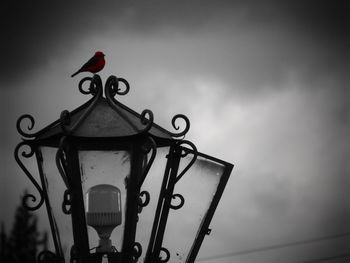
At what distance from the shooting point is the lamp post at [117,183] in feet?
11.7

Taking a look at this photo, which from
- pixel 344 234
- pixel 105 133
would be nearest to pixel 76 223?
pixel 105 133

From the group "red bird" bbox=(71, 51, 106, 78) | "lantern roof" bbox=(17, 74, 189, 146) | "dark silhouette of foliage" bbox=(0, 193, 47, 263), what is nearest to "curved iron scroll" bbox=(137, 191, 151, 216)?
"lantern roof" bbox=(17, 74, 189, 146)

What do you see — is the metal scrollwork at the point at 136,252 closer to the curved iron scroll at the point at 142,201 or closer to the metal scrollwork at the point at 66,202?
the curved iron scroll at the point at 142,201

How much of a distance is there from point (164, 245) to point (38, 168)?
0.88m

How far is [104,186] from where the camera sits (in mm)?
3559

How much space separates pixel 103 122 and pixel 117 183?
14.4 inches

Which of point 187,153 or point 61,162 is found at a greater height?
point 187,153

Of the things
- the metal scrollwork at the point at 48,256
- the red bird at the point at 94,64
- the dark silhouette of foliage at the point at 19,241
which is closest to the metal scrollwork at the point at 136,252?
the metal scrollwork at the point at 48,256

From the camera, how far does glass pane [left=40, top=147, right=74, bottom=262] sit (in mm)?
3723

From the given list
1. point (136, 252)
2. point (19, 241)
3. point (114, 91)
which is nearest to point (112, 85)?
point (114, 91)

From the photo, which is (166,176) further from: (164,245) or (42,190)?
(42,190)

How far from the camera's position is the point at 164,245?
12.6 feet

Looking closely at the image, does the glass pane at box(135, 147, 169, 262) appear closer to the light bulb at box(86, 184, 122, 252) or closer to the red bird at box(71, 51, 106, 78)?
the light bulb at box(86, 184, 122, 252)

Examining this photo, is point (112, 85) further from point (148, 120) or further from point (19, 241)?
point (19, 241)
